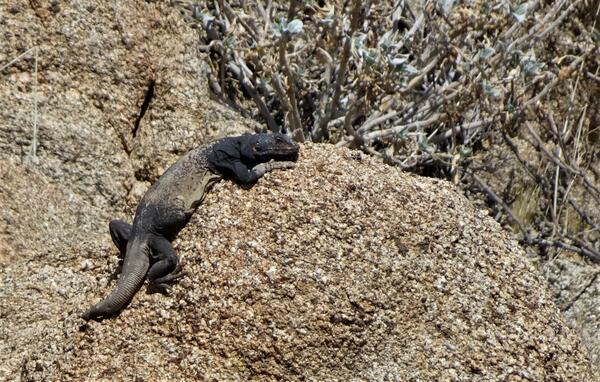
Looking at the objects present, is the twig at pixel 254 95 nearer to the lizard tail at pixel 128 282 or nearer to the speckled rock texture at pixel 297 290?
the speckled rock texture at pixel 297 290

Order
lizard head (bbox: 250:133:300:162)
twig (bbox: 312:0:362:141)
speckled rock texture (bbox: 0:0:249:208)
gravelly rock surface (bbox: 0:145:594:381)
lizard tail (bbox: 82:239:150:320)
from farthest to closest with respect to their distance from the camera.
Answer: twig (bbox: 312:0:362:141) → speckled rock texture (bbox: 0:0:249:208) → lizard head (bbox: 250:133:300:162) → lizard tail (bbox: 82:239:150:320) → gravelly rock surface (bbox: 0:145:594:381)

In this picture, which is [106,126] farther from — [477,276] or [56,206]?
[477,276]

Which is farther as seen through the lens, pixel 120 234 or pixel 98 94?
pixel 98 94

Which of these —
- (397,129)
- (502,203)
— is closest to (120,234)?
(397,129)

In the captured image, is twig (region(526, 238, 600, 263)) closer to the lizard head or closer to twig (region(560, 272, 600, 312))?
twig (region(560, 272, 600, 312))

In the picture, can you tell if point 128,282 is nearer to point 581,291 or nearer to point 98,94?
point 98,94

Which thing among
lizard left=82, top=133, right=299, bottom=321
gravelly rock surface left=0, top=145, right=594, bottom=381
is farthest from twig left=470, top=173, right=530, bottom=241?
lizard left=82, top=133, right=299, bottom=321

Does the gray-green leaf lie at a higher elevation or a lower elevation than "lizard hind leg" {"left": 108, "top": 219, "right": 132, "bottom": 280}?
higher
